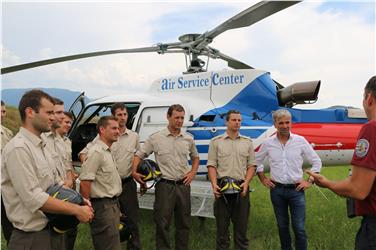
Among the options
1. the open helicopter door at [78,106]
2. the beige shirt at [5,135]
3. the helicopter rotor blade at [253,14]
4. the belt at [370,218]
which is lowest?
the belt at [370,218]

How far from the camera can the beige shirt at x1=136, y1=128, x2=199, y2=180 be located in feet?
14.8

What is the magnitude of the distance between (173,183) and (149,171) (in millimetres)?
327

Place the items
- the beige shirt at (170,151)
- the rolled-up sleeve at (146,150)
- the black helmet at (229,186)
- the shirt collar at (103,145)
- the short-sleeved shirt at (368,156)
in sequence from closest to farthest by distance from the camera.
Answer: the short-sleeved shirt at (368,156), the shirt collar at (103,145), the black helmet at (229,186), the beige shirt at (170,151), the rolled-up sleeve at (146,150)

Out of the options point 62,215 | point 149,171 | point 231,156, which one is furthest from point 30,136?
point 231,156

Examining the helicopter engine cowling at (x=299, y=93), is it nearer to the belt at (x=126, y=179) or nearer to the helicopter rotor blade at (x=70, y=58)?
the helicopter rotor blade at (x=70, y=58)

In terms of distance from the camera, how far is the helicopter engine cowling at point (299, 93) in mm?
5399

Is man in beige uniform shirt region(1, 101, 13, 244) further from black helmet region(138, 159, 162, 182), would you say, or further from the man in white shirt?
the man in white shirt

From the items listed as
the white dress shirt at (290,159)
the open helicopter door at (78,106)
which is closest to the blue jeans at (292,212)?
the white dress shirt at (290,159)

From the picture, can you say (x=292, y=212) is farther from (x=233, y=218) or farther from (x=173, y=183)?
(x=173, y=183)

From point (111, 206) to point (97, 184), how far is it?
0.26 meters

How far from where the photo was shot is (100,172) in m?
3.73

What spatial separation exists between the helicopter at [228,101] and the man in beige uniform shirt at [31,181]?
311 centimetres

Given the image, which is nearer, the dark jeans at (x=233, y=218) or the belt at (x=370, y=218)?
the belt at (x=370, y=218)

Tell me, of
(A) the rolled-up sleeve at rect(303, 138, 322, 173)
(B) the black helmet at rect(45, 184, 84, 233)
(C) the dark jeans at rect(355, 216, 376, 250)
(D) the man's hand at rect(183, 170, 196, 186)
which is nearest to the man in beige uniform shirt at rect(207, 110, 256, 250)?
(D) the man's hand at rect(183, 170, 196, 186)
